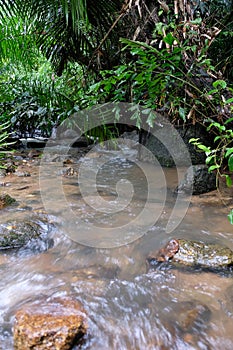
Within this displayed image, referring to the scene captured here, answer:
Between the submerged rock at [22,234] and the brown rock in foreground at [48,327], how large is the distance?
670 millimetres

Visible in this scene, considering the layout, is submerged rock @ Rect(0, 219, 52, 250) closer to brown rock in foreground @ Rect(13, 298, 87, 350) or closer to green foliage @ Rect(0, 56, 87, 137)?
brown rock in foreground @ Rect(13, 298, 87, 350)

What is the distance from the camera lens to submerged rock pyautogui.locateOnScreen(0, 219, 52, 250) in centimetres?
197

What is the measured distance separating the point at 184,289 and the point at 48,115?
4.20 m

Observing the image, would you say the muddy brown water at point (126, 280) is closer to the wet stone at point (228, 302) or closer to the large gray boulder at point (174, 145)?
the wet stone at point (228, 302)

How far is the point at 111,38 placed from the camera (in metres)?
3.70

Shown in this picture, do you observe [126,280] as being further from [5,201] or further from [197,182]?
[197,182]

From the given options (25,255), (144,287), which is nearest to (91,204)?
(25,255)

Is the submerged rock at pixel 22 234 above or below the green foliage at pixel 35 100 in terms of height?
below

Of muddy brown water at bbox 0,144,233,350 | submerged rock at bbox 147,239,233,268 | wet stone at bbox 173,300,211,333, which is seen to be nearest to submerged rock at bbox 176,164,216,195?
muddy brown water at bbox 0,144,233,350

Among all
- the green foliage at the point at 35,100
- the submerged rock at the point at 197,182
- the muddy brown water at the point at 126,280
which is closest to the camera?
the muddy brown water at the point at 126,280

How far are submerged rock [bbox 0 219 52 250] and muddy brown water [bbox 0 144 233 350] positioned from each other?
81 mm

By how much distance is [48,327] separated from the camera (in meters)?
1.18

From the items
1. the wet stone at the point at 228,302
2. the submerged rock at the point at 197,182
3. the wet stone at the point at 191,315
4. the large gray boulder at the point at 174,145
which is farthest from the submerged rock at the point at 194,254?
the large gray boulder at the point at 174,145

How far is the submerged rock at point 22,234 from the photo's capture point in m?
1.97
